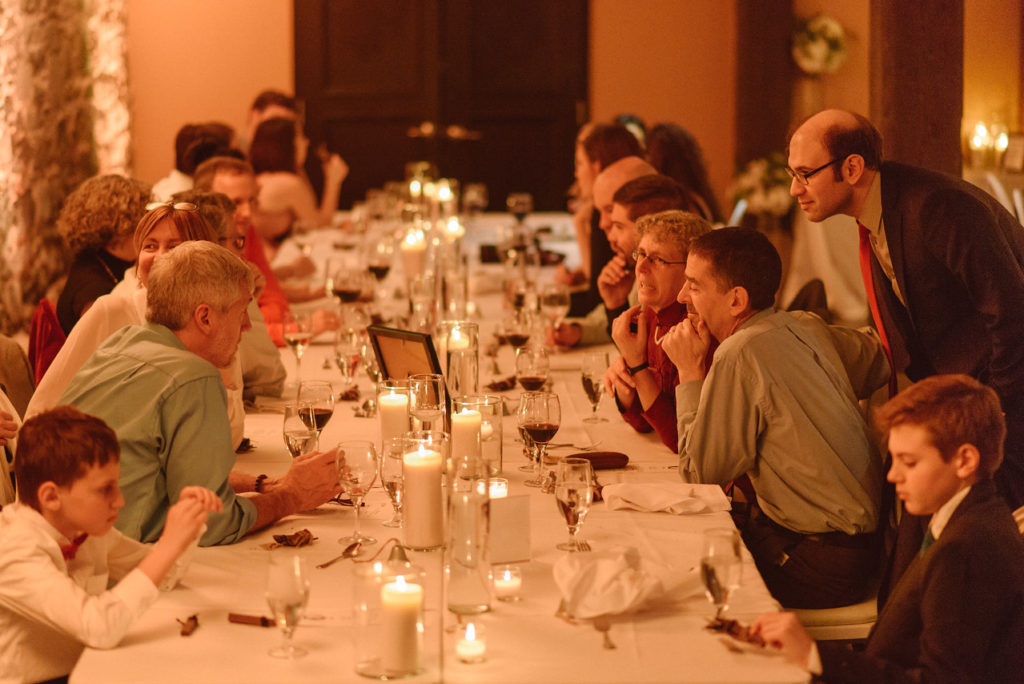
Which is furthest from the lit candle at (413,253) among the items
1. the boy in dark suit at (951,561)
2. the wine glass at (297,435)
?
the boy in dark suit at (951,561)

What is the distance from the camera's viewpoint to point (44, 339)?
130 inches

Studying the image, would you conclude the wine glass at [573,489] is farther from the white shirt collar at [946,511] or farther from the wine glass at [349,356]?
the wine glass at [349,356]

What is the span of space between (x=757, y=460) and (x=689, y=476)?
0.16m

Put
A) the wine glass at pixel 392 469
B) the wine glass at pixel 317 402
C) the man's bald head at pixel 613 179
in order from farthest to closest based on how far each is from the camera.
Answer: the man's bald head at pixel 613 179
the wine glass at pixel 317 402
the wine glass at pixel 392 469

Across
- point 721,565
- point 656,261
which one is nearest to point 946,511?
point 721,565

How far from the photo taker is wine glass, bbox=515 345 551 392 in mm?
3182

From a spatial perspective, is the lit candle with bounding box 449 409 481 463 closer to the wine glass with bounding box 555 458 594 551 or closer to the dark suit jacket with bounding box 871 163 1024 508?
the wine glass with bounding box 555 458 594 551

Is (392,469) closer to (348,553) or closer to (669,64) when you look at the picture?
(348,553)

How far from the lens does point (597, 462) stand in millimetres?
2811

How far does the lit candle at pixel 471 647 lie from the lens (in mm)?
1768

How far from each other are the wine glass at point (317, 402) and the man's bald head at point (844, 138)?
1461 millimetres

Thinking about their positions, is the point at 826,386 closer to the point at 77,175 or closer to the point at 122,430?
the point at 122,430

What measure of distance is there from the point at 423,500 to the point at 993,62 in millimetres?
5263

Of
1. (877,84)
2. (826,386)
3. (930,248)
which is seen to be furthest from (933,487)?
(877,84)
